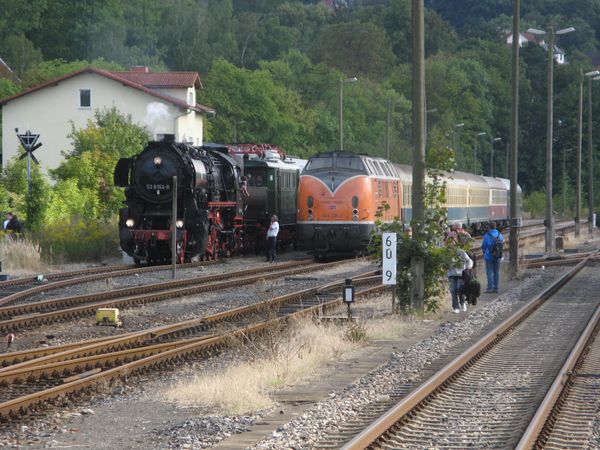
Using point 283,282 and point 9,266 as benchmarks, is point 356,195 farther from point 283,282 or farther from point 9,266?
point 9,266

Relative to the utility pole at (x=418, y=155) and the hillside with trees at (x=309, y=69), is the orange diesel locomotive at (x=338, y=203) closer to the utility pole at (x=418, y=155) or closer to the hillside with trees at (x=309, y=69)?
the utility pole at (x=418, y=155)

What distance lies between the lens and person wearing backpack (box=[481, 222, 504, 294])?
25.7 meters

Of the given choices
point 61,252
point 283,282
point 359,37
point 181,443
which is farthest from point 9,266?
point 359,37

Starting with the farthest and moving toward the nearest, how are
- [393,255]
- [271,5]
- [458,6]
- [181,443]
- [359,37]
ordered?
[458,6] → [271,5] → [359,37] → [393,255] → [181,443]

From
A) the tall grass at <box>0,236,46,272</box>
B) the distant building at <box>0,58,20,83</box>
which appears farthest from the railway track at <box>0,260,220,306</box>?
the distant building at <box>0,58,20,83</box>

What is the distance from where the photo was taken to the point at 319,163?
118 feet

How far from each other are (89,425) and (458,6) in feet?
585

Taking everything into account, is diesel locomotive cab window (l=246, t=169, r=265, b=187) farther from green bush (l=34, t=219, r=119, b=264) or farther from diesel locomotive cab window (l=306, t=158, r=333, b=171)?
green bush (l=34, t=219, r=119, b=264)

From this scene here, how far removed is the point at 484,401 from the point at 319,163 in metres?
23.8

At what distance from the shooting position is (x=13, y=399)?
11.9 meters

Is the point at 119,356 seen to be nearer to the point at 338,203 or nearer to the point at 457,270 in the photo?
the point at 457,270

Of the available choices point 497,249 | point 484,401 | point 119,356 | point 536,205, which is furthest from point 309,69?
point 484,401

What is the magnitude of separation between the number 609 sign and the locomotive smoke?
42.7m

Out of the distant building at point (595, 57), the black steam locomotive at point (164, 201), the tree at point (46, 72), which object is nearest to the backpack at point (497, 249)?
the black steam locomotive at point (164, 201)
